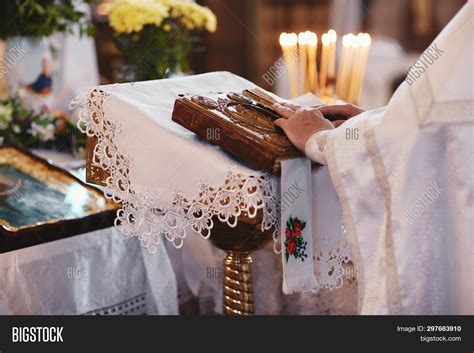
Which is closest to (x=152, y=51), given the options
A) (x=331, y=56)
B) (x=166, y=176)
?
(x=331, y=56)

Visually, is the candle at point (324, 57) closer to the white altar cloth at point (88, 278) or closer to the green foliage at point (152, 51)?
the green foliage at point (152, 51)

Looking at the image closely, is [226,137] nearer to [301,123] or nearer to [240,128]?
[240,128]

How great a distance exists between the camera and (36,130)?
121 inches

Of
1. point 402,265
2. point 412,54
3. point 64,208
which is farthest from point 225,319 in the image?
point 412,54

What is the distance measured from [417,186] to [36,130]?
206 cm

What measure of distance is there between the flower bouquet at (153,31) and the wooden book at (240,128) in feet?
4.79

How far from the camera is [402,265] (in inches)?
56.4

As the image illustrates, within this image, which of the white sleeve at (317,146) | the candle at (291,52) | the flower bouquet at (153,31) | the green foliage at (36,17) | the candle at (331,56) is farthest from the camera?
the candle at (291,52)

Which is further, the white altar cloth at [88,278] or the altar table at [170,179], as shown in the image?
the white altar cloth at [88,278]

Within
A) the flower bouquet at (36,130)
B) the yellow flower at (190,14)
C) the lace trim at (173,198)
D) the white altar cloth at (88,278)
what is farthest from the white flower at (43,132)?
the lace trim at (173,198)

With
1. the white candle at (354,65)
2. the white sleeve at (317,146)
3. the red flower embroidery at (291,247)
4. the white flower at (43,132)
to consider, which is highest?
the white candle at (354,65)

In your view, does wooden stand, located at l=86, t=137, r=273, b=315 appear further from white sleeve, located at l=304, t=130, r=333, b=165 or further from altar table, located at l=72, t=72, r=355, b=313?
white sleeve, located at l=304, t=130, r=333, b=165

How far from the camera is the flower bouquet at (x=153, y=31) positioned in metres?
3.10

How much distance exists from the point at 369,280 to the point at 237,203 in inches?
12.9
